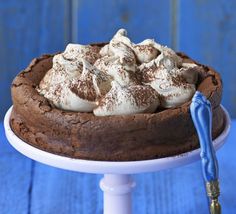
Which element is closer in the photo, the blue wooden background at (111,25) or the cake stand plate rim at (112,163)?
the cake stand plate rim at (112,163)

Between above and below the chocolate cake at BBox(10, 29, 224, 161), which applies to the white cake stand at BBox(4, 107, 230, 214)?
below

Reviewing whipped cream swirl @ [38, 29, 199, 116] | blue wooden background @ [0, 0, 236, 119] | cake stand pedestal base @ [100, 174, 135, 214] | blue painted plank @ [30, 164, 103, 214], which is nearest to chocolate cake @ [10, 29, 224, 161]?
whipped cream swirl @ [38, 29, 199, 116]

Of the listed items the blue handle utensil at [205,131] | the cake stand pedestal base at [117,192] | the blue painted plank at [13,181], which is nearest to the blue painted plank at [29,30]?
the blue painted plank at [13,181]

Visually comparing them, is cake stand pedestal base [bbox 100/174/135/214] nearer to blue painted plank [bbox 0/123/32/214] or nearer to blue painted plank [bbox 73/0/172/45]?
blue painted plank [bbox 0/123/32/214]

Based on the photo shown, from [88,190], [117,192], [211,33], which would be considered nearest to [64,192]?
[88,190]

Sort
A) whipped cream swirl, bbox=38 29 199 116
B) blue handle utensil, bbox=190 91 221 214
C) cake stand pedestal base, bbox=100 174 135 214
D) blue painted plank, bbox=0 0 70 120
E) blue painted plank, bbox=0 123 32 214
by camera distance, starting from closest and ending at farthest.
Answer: blue handle utensil, bbox=190 91 221 214
whipped cream swirl, bbox=38 29 199 116
cake stand pedestal base, bbox=100 174 135 214
blue painted plank, bbox=0 123 32 214
blue painted plank, bbox=0 0 70 120

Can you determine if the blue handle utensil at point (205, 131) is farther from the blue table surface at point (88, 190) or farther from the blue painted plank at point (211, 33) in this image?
the blue painted plank at point (211, 33)
